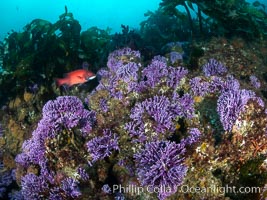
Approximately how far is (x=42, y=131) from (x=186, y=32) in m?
5.89

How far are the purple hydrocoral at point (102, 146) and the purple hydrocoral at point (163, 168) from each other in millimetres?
603

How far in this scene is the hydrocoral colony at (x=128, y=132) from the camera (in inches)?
121

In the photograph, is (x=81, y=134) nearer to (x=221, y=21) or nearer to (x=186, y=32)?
(x=221, y=21)

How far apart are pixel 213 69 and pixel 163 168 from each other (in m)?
2.05

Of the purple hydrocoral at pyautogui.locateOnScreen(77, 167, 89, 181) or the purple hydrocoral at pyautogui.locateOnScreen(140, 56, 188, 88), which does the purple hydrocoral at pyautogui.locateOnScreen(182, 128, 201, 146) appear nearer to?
the purple hydrocoral at pyautogui.locateOnScreen(140, 56, 188, 88)

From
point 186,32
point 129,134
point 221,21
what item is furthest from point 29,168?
point 186,32

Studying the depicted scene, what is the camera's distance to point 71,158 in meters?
3.54

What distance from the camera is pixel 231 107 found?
3.22m

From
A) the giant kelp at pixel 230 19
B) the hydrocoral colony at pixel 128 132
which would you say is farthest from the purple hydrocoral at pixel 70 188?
the giant kelp at pixel 230 19

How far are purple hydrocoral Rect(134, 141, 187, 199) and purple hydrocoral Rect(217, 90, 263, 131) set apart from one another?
0.65 metres

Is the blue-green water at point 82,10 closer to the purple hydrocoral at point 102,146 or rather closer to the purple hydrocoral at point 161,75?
the purple hydrocoral at point 161,75

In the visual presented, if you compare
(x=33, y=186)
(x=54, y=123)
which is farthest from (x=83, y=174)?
(x=54, y=123)

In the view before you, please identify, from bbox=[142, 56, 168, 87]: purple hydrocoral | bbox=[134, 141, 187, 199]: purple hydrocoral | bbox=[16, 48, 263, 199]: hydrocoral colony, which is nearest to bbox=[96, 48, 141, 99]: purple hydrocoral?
bbox=[16, 48, 263, 199]: hydrocoral colony

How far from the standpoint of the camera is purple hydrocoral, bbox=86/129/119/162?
353cm
